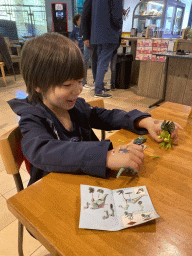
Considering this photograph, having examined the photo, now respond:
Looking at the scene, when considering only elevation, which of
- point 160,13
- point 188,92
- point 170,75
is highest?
point 160,13

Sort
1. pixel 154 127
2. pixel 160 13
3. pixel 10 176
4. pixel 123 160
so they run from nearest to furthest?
pixel 123 160 < pixel 154 127 < pixel 10 176 < pixel 160 13

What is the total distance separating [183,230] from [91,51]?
3.69 metres

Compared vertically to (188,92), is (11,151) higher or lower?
higher

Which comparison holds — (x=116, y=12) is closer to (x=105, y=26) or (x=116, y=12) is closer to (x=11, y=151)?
(x=105, y=26)

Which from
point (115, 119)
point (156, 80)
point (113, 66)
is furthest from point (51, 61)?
point (113, 66)

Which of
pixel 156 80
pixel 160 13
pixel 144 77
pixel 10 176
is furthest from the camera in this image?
pixel 160 13

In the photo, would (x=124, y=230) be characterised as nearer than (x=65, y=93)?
Yes

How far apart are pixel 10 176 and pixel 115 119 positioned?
1.16m

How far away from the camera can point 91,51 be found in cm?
368

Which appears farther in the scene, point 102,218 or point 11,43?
point 11,43

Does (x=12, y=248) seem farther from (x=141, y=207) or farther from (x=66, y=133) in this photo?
(x=141, y=207)

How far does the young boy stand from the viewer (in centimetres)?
54

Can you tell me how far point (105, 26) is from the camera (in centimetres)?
298

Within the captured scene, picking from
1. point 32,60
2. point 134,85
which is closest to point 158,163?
point 32,60
